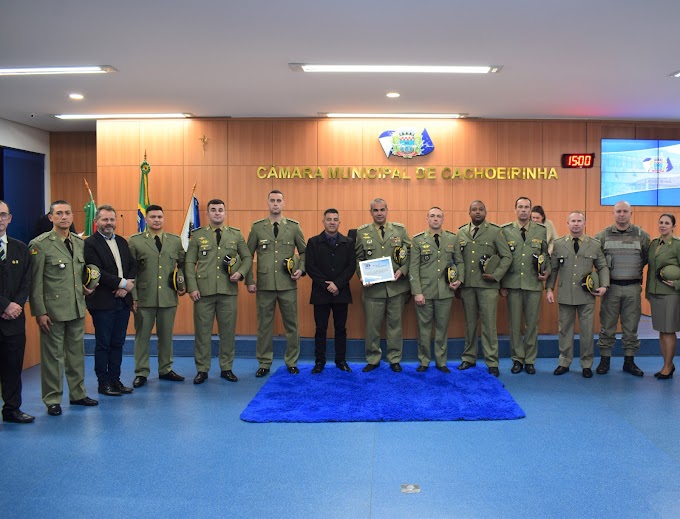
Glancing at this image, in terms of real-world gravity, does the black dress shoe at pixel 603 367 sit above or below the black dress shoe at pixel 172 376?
above

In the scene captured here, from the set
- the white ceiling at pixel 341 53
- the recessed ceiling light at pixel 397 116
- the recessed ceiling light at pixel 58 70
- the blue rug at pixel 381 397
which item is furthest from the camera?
the recessed ceiling light at pixel 397 116

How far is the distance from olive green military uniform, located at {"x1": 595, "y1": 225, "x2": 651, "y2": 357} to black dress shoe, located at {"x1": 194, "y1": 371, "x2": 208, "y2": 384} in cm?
453

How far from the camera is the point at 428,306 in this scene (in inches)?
278

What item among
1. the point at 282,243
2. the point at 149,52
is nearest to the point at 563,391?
the point at 282,243

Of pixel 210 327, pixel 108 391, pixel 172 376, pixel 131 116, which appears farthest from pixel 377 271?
pixel 131 116

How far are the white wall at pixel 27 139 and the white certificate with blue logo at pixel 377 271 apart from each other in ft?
21.0

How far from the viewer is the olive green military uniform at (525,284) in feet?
23.1

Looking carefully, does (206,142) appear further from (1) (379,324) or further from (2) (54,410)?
(2) (54,410)

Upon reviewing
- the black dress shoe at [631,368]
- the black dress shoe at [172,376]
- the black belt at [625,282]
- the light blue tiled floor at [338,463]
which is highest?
the black belt at [625,282]

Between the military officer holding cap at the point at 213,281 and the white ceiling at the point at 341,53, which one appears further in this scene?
the military officer holding cap at the point at 213,281

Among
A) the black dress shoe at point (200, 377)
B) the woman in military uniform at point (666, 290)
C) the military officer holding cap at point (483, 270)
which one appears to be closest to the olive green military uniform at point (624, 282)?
the woman in military uniform at point (666, 290)

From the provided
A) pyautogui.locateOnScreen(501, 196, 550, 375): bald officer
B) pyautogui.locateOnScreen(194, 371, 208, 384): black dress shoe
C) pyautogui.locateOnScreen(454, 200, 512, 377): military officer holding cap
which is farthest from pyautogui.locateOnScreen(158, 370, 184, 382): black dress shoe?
pyautogui.locateOnScreen(501, 196, 550, 375): bald officer

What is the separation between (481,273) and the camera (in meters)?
7.04

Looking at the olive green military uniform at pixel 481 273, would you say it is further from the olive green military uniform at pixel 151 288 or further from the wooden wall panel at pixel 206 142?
the wooden wall panel at pixel 206 142
